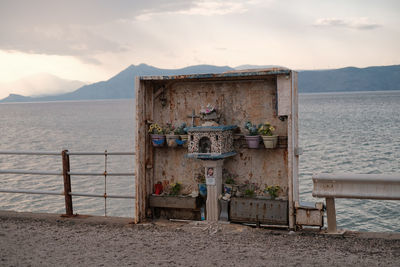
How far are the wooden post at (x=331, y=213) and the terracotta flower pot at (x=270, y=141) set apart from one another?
1146 mm

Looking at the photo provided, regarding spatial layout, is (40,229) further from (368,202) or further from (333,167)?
(333,167)

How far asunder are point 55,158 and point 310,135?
86.4 ft

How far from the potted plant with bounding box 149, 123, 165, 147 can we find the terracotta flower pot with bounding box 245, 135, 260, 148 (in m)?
1.48

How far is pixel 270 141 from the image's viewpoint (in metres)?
6.75

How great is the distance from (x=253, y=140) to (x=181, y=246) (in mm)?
2005

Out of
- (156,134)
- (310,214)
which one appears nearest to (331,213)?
(310,214)

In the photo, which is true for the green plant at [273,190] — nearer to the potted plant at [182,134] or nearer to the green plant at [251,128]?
the green plant at [251,128]

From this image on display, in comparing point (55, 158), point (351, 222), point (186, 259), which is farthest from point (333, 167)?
point (186, 259)

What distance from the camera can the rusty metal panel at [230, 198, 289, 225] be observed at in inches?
268

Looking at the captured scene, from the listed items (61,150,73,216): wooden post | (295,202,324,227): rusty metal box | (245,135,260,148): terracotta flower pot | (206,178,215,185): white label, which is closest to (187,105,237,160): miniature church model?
(245,135,260,148): terracotta flower pot

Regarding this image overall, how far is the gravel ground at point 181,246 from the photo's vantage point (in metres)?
5.42

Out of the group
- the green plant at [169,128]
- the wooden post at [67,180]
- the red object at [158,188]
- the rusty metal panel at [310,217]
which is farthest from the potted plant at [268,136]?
the wooden post at [67,180]

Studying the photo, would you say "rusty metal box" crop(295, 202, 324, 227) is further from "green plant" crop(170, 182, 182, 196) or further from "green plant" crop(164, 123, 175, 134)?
"green plant" crop(164, 123, 175, 134)

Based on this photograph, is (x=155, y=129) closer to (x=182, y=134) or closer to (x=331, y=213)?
(x=182, y=134)
